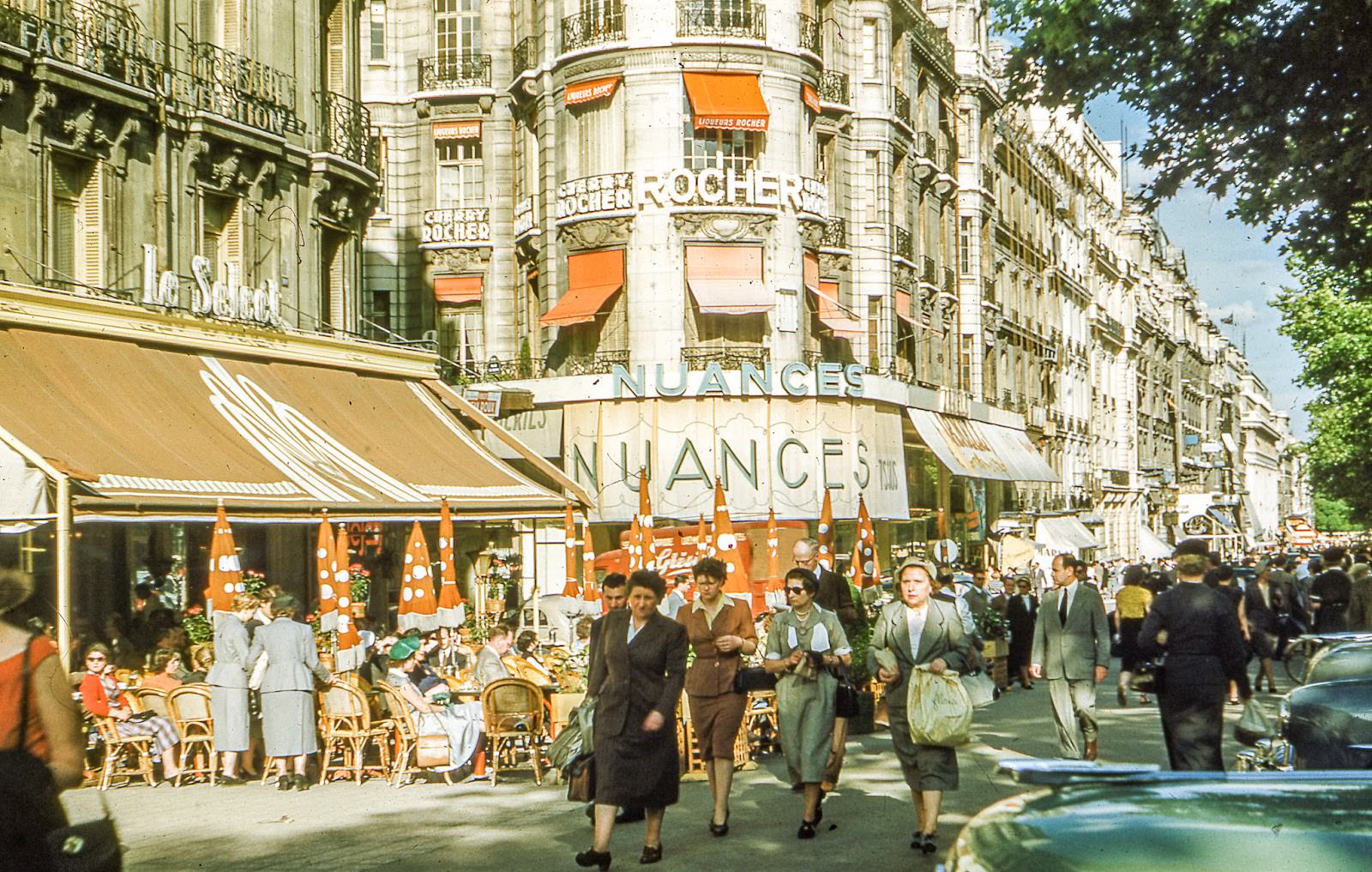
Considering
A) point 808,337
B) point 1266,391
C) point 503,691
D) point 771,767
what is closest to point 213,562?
point 503,691

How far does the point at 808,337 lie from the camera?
34.8 metres

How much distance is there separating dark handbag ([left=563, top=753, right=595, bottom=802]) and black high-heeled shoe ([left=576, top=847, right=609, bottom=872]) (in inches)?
12.8

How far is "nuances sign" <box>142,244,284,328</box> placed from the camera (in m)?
20.2

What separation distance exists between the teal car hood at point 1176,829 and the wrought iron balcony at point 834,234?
3142cm

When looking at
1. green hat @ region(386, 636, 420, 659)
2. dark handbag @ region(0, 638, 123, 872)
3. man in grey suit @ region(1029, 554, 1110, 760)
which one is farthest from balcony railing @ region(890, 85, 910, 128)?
dark handbag @ region(0, 638, 123, 872)

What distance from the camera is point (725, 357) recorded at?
109ft

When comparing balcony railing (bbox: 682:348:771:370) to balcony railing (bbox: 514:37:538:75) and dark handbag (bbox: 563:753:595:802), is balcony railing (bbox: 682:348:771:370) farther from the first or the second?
dark handbag (bbox: 563:753:595:802)

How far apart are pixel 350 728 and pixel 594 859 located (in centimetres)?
565

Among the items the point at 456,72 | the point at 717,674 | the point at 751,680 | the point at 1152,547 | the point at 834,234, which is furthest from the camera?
the point at 1152,547

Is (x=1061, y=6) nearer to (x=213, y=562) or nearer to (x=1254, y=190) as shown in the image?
(x=1254, y=190)

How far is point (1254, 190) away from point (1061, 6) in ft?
7.46

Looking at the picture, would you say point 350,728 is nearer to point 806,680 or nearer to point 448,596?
point 448,596

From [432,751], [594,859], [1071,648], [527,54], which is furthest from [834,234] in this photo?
[594,859]

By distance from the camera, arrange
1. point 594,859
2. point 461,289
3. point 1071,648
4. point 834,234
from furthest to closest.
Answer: point 461,289 < point 834,234 < point 1071,648 < point 594,859
